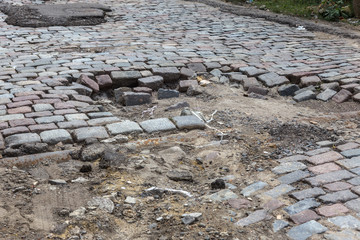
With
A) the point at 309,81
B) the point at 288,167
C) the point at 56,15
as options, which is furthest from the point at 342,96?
the point at 56,15

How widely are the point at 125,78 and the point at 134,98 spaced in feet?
1.93

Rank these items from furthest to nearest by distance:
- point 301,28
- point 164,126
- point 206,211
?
1. point 301,28
2. point 164,126
3. point 206,211

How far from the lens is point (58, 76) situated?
556cm

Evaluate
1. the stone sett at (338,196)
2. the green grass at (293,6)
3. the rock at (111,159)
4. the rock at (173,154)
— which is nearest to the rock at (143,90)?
the rock at (173,154)

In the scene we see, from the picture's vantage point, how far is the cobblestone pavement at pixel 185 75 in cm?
323

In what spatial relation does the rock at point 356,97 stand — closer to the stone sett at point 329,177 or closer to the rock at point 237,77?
the rock at point 237,77

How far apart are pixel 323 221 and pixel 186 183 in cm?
105

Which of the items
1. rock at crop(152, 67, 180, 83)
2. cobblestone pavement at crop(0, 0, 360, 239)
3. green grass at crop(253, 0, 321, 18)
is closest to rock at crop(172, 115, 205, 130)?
cobblestone pavement at crop(0, 0, 360, 239)

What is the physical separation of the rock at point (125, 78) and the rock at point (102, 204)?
2.53 meters

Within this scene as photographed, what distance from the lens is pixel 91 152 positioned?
12.4 ft

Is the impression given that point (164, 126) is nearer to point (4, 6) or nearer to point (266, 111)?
point (266, 111)

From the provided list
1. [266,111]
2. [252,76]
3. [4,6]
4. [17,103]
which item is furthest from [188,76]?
[4,6]

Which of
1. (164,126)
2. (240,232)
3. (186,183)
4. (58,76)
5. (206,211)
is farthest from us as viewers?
(58,76)

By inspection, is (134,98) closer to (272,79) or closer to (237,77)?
(237,77)
